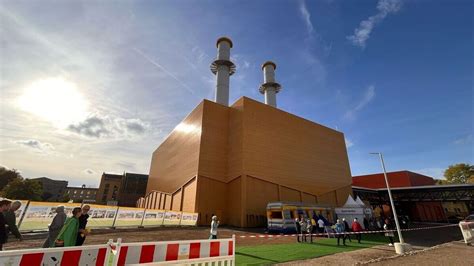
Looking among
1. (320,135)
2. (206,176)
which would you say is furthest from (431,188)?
(206,176)

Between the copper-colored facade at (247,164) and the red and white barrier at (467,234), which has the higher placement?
the copper-colored facade at (247,164)

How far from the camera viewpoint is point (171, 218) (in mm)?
24094

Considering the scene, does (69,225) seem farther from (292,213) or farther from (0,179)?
(0,179)

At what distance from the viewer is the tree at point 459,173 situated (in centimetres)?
6159

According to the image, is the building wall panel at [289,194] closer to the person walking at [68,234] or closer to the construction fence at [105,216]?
the construction fence at [105,216]

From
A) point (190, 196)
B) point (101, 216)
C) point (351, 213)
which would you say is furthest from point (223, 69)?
point (101, 216)

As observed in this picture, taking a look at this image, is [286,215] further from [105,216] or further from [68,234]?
[68,234]

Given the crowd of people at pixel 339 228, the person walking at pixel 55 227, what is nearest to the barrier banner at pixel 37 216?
the person walking at pixel 55 227

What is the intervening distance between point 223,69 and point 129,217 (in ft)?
103

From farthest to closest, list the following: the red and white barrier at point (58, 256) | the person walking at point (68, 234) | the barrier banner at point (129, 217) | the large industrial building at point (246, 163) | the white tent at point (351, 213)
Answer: the large industrial building at point (246, 163), the white tent at point (351, 213), the barrier banner at point (129, 217), the person walking at point (68, 234), the red and white barrier at point (58, 256)

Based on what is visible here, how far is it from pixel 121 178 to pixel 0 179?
108 feet

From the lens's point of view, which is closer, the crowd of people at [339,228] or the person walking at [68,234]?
the person walking at [68,234]

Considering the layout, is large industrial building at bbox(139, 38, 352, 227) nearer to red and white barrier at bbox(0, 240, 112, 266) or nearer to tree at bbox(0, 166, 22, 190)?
red and white barrier at bbox(0, 240, 112, 266)

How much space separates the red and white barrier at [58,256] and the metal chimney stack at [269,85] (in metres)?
46.8
